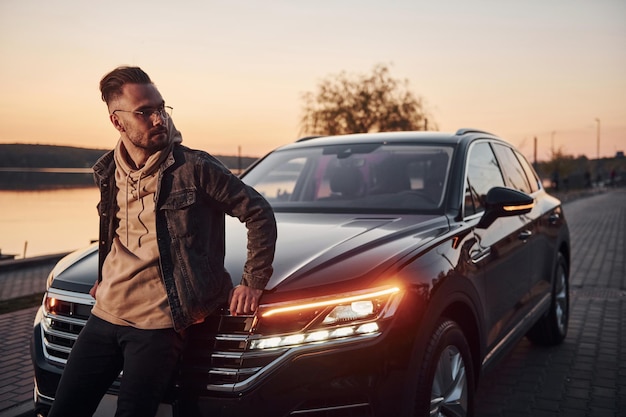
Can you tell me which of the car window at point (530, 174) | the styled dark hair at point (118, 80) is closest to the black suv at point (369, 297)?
the styled dark hair at point (118, 80)

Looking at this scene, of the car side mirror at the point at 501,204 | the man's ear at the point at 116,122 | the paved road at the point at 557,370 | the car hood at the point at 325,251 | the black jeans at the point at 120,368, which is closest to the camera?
the black jeans at the point at 120,368

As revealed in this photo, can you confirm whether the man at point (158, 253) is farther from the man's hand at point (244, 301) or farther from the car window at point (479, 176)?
the car window at point (479, 176)

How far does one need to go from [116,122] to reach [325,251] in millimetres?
1007

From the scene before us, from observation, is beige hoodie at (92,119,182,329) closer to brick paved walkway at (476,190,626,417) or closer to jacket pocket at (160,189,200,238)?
jacket pocket at (160,189,200,238)

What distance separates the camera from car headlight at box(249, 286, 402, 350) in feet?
7.35

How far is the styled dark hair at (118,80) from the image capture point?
2.29 meters

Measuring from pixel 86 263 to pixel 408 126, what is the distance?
120 feet

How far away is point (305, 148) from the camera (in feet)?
15.3

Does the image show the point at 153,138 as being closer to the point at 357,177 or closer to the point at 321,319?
the point at 321,319

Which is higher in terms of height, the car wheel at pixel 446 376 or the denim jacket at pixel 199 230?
the denim jacket at pixel 199 230

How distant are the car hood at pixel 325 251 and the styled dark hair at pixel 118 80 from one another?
0.81m

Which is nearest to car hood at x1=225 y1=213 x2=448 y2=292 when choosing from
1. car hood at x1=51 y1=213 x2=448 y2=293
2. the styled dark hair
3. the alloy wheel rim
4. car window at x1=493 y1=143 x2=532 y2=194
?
car hood at x1=51 y1=213 x2=448 y2=293

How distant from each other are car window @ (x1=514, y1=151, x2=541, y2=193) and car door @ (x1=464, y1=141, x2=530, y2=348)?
2.99 ft

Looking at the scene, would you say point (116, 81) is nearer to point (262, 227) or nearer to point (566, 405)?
point (262, 227)
